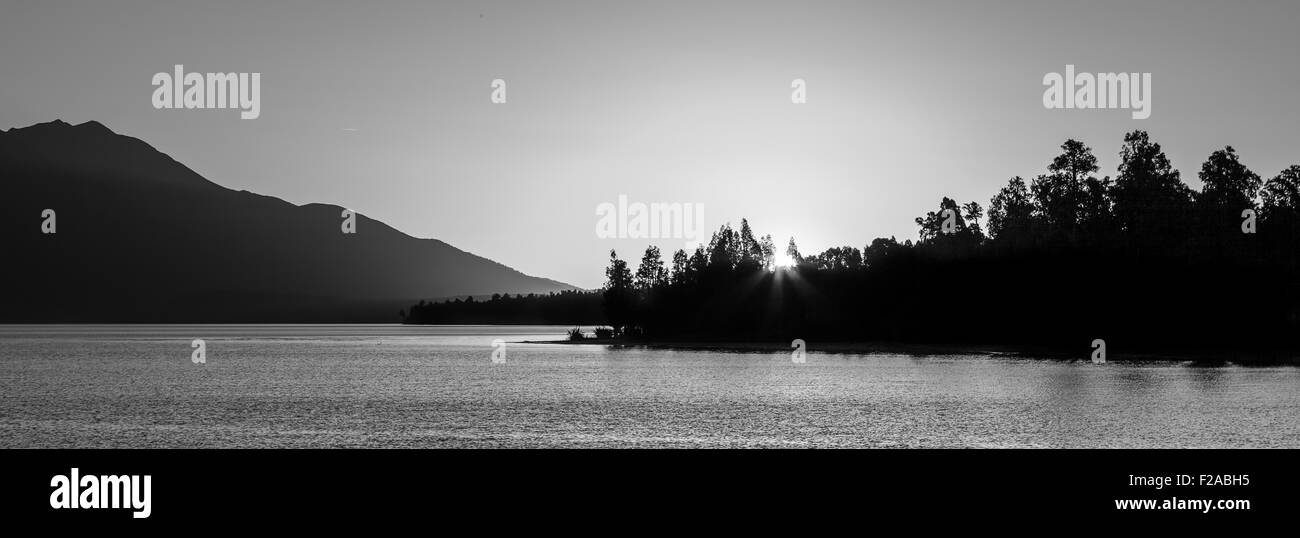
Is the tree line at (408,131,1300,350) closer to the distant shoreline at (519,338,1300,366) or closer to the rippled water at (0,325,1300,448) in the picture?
the distant shoreline at (519,338,1300,366)

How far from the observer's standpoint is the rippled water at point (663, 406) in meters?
44.9

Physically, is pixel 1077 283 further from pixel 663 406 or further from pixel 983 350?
pixel 663 406

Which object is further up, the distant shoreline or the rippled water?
the rippled water

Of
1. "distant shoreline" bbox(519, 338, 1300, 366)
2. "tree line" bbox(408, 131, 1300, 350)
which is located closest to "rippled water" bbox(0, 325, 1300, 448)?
"distant shoreline" bbox(519, 338, 1300, 366)

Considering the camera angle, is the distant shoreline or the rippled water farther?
the distant shoreline

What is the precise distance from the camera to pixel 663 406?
60.8 meters

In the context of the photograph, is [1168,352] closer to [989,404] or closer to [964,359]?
[964,359]

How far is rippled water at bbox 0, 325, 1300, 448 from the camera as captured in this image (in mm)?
44906

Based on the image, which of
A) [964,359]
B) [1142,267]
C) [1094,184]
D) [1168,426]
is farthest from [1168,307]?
[1168,426]

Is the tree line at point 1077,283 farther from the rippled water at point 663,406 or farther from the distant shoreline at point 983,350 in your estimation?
the rippled water at point 663,406

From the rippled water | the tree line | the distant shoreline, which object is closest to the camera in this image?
the rippled water

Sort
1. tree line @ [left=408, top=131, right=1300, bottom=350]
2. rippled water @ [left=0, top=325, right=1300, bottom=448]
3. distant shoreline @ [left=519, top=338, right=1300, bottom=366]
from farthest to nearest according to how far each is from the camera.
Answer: tree line @ [left=408, top=131, right=1300, bottom=350]
distant shoreline @ [left=519, top=338, right=1300, bottom=366]
rippled water @ [left=0, top=325, right=1300, bottom=448]

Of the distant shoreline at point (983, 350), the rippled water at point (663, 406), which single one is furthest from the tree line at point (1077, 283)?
the rippled water at point (663, 406)
